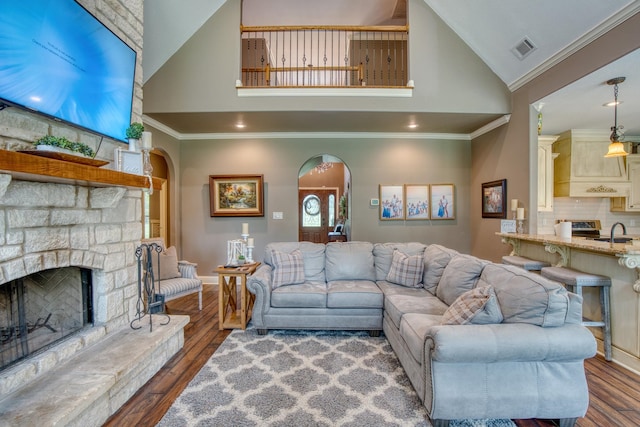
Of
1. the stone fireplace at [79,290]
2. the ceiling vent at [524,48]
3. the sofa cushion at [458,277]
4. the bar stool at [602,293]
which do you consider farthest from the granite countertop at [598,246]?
the stone fireplace at [79,290]

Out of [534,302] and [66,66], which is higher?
[66,66]

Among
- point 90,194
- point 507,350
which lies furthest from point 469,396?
point 90,194

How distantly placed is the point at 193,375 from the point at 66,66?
242 centimetres

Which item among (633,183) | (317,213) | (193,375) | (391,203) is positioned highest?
(633,183)

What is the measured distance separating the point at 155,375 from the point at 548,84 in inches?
202

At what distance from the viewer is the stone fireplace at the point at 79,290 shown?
1.60 meters

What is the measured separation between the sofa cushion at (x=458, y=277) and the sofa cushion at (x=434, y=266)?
7.0 inches

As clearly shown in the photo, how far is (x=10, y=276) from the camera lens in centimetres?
161

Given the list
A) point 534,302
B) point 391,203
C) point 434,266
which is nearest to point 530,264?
point 434,266

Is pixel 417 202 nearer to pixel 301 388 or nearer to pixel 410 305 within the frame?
pixel 410 305

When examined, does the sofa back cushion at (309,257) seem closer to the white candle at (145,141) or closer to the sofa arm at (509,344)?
the white candle at (145,141)

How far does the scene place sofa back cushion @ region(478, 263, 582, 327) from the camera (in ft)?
5.56

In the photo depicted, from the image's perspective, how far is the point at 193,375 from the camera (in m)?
2.31

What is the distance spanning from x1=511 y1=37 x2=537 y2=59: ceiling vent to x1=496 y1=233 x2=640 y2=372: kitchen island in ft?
7.50
